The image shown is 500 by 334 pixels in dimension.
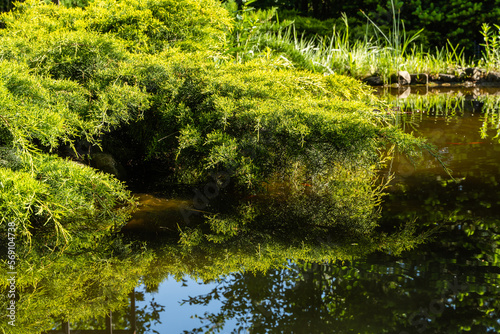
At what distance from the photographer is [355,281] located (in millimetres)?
2027

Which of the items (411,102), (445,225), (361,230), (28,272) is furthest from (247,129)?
(411,102)

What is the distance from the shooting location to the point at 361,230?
2561 mm

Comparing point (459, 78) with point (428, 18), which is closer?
point (459, 78)

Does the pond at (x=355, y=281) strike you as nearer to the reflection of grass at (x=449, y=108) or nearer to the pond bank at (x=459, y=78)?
the reflection of grass at (x=449, y=108)

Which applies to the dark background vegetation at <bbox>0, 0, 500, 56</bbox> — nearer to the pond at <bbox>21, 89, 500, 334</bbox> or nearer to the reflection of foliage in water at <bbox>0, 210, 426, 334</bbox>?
the pond at <bbox>21, 89, 500, 334</bbox>

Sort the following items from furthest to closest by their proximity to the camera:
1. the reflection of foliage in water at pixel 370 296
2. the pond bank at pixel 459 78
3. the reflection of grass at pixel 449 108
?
the pond bank at pixel 459 78 → the reflection of grass at pixel 449 108 → the reflection of foliage in water at pixel 370 296

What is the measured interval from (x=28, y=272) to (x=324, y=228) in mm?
1316

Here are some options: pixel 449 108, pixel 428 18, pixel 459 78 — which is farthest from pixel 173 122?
pixel 428 18

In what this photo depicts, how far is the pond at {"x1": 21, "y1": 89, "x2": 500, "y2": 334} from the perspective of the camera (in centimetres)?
176

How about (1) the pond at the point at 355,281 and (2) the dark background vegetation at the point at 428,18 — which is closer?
(1) the pond at the point at 355,281

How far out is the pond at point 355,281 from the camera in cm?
176

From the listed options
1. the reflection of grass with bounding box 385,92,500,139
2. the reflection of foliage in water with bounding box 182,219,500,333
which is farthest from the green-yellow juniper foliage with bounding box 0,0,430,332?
the reflection of grass with bounding box 385,92,500,139

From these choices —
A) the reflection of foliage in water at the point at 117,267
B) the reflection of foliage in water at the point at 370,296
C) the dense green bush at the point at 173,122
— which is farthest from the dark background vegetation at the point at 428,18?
the reflection of foliage in water at the point at 370,296

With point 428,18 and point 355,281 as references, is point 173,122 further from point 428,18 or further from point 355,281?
point 428,18
